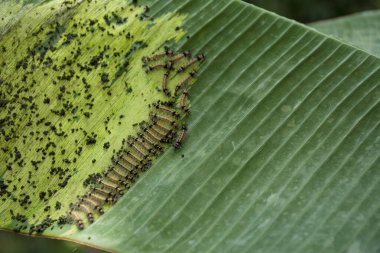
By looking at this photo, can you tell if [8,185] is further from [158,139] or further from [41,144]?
[158,139]

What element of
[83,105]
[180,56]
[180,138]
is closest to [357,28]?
[180,56]

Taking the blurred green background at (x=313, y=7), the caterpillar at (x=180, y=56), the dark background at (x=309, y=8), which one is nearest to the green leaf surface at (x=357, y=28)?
the caterpillar at (x=180, y=56)

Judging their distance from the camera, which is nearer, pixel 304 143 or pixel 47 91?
pixel 304 143

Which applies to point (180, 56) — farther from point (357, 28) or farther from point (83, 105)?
point (357, 28)

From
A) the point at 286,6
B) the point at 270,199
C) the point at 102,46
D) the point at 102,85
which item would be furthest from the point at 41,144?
the point at 286,6

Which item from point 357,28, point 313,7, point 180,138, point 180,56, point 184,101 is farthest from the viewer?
point 313,7

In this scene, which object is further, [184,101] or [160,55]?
[160,55]
